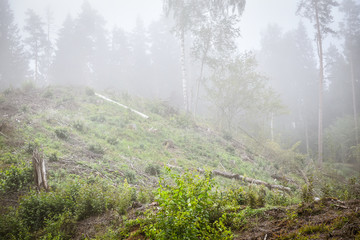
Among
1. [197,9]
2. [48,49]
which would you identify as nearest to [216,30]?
[197,9]

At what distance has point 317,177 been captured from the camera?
10.6 meters

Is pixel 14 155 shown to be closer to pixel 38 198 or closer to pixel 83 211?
pixel 38 198

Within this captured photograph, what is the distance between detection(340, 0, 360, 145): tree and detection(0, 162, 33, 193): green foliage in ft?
127

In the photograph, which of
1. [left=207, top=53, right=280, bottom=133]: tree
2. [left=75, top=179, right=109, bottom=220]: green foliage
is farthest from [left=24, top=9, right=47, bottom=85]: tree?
[left=75, top=179, right=109, bottom=220]: green foliage

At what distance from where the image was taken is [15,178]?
5648 millimetres

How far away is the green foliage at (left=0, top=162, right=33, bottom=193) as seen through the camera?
5.40 metres

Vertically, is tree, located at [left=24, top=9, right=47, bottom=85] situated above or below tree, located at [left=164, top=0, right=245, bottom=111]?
above

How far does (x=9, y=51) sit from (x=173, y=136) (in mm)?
36757

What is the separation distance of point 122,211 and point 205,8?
863 inches

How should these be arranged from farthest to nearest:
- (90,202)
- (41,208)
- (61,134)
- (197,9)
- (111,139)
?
(197,9) → (111,139) → (61,134) → (90,202) → (41,208)

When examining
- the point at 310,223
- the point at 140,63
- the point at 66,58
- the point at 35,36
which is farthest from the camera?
the point at 140,63

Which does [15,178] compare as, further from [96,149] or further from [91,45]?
[91,45]

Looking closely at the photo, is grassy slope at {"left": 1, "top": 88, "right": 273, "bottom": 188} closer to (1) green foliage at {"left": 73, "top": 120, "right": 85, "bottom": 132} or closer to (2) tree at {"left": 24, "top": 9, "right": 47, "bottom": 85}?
(1) green foliage at {"left": 73, "top": 120, "right": 85, "bottom": 132}

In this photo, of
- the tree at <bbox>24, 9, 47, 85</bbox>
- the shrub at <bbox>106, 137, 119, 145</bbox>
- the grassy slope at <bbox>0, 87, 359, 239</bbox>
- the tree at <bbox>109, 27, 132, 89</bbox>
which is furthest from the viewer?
the tree at <bbox>109, 27, 132, 89</bbox>
